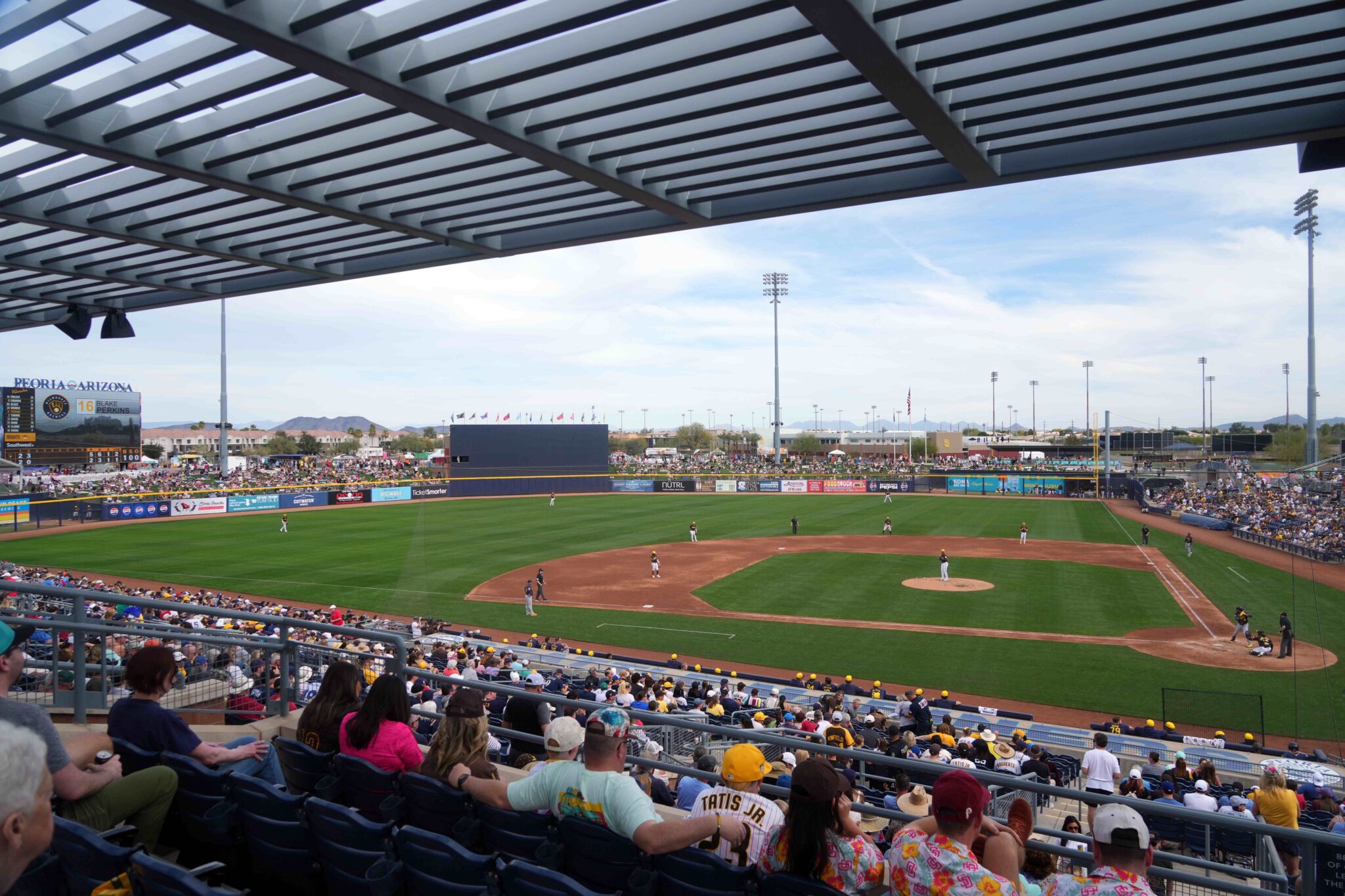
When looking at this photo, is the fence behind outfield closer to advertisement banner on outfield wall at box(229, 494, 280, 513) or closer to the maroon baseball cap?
the maroon baseball cap

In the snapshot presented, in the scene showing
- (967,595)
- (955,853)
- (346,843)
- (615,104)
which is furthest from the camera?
(967,595)

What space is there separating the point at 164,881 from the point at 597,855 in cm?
178

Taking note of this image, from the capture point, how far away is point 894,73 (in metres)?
5.39

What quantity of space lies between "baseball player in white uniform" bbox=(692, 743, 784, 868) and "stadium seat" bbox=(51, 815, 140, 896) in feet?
7.85

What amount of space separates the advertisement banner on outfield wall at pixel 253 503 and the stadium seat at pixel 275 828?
60.1 metres

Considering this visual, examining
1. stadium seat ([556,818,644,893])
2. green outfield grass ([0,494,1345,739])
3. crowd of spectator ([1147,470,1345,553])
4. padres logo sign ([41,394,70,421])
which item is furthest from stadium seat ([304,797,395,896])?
padres logo sign ([41,394,70,421])

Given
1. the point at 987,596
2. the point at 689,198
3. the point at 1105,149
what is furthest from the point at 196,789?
the point at 987,596

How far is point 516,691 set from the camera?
5.00 metres

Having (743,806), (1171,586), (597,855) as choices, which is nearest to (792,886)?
(743,806)

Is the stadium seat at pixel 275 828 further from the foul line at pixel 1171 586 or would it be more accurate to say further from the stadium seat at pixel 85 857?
the foul line at pixel 1171 586

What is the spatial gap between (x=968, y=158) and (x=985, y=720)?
40.4 ft

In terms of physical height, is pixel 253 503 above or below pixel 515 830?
below

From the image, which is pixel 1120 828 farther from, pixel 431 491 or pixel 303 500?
pixel 431 491

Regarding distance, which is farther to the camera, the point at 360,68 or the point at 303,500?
the point at 303,500
